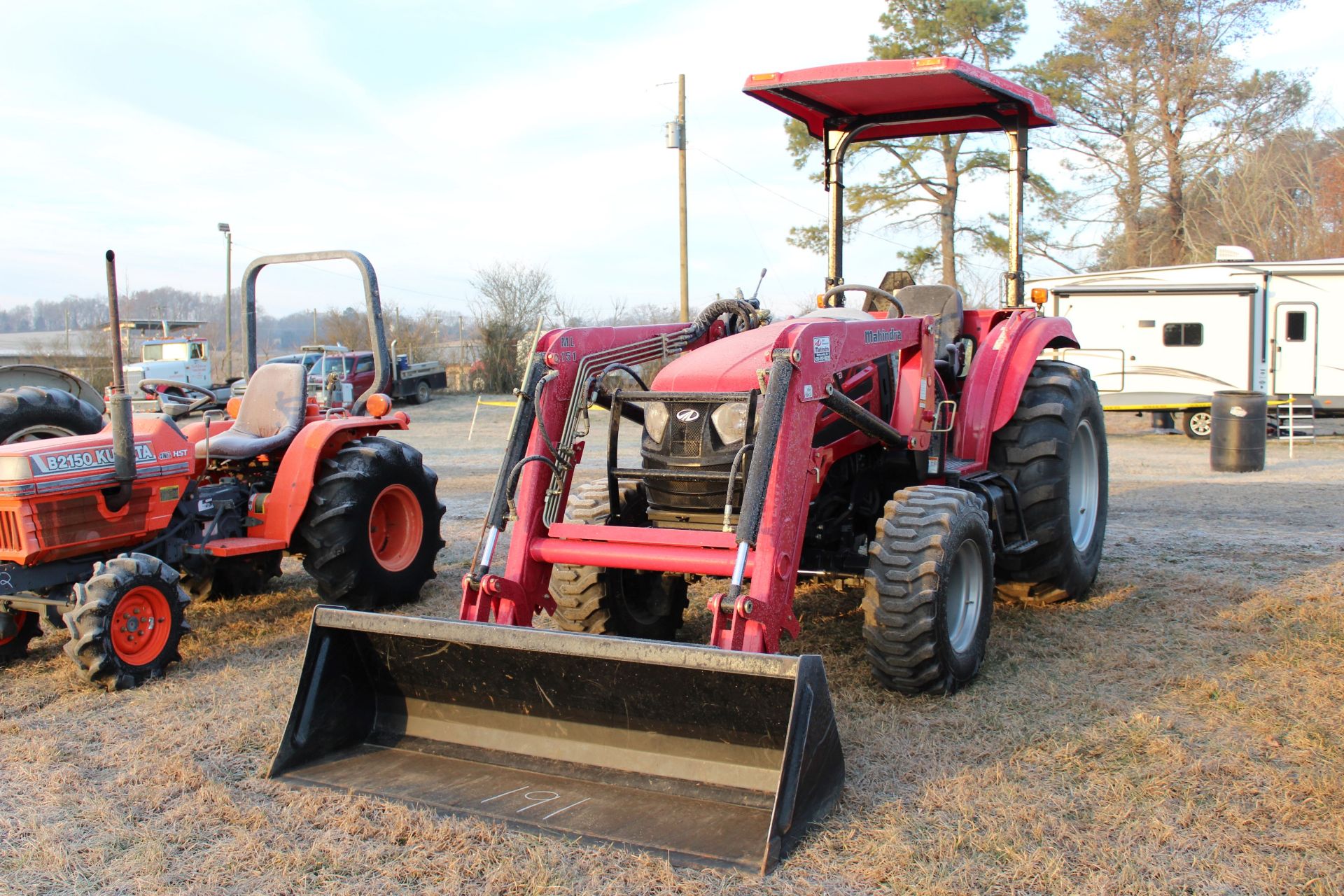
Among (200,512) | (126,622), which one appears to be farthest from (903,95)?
(126,622)

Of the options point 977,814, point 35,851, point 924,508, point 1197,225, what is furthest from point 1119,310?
point 35,851

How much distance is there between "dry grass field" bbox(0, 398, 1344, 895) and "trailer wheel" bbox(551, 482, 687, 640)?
396 mm

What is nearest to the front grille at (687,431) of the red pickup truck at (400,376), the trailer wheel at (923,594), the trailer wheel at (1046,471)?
the trailer wheel at (923,594)

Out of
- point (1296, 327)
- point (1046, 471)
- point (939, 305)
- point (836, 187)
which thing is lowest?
point (1046, 471)

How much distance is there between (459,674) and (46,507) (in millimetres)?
2365

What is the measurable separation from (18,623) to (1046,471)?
4954 millimetres

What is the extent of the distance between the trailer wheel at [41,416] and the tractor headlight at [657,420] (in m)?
4.28

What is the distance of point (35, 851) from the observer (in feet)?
10.3

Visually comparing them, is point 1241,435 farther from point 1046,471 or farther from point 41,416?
point 41,416

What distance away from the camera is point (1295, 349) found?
15445 mm

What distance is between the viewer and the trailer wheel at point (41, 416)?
6898 mm

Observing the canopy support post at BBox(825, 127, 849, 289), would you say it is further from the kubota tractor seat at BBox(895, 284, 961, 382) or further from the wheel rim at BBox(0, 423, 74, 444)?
the wheel rim at BBox(0, 423, 74, 444)

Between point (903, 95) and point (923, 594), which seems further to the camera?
point (903, 95)

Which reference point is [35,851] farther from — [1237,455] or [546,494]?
[1237,455]
